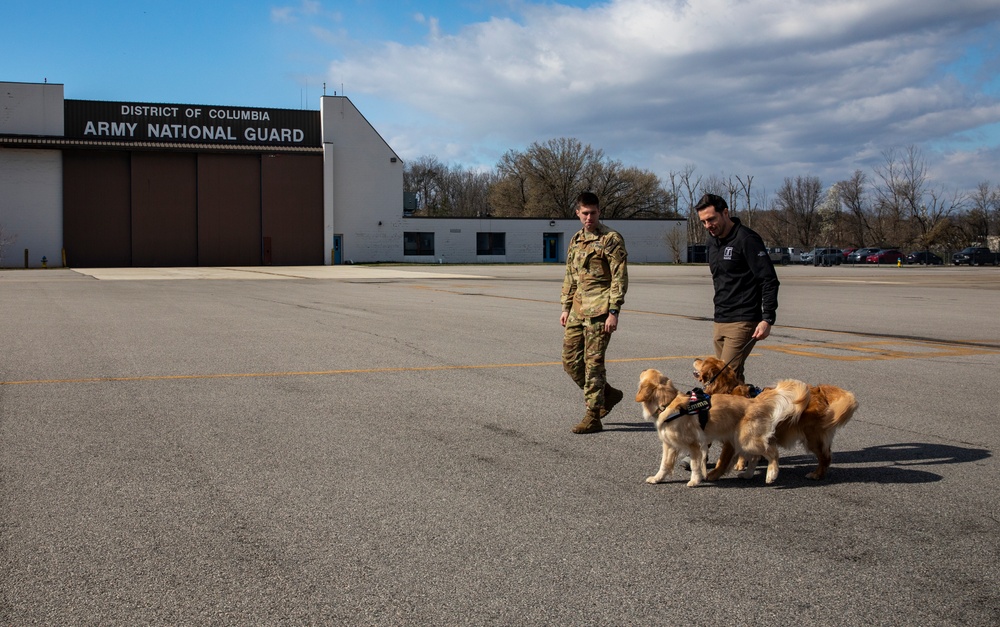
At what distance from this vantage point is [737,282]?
6383 mm

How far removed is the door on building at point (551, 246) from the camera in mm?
69500

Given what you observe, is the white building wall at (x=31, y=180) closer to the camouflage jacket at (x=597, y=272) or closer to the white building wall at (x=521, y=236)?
the white building wall at (x=521, y=236)

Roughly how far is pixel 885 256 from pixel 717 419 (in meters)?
78.9

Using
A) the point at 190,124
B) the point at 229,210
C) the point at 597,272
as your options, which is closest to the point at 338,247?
the point at 229,210

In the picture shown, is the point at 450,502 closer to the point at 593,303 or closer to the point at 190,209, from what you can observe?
the point at 593,303

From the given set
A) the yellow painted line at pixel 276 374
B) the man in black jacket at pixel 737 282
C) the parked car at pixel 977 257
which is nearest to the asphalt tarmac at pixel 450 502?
→ the yellow painted line at pixel 276 374

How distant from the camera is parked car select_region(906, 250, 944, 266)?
76.0 m

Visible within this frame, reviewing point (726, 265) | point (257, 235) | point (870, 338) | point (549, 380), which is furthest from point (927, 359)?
point (257, 235)

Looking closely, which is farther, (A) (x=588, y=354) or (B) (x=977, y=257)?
(B) (x=977, y=257)

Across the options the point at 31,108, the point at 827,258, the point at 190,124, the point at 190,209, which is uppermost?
the point at 31,108

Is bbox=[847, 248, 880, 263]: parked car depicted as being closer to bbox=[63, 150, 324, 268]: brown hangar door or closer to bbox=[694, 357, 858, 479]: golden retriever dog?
bbox=[63, 150, 324, 268]: brown hangar door

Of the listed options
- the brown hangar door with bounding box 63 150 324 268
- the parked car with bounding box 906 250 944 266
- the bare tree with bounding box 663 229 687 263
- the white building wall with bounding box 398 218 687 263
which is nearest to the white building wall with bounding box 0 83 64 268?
the brown hangar door with bounding box 63 150 324 268

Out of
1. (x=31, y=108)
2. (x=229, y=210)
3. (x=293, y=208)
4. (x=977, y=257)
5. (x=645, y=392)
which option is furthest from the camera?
(x=977, y=257)

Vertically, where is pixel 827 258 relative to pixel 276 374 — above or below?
above
